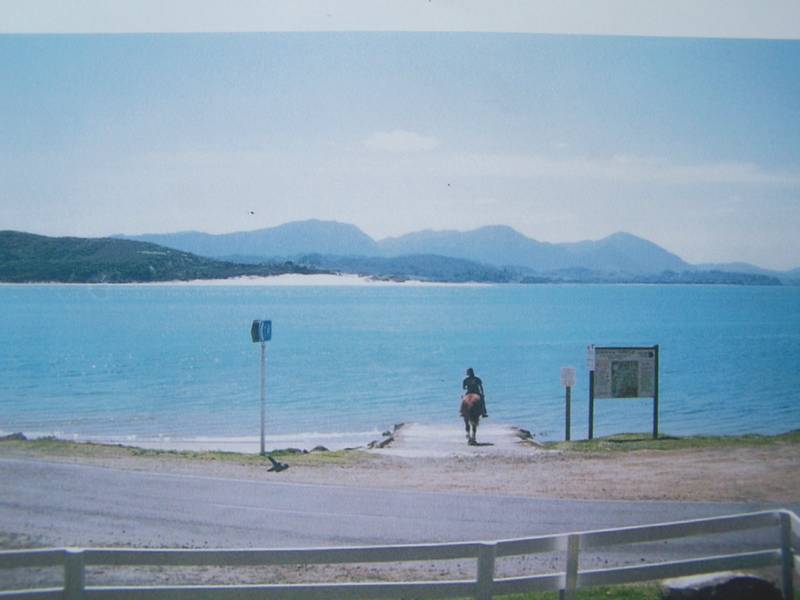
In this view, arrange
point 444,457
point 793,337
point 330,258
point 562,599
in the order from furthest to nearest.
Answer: point 330,258
point 793,337
point 444,457
point 562,599

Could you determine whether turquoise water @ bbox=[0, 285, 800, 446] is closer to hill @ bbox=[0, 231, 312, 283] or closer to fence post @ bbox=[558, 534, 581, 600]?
hill @ bbox=[0, 231, 312, 283]

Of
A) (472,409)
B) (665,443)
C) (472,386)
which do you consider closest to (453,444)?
(472,409)

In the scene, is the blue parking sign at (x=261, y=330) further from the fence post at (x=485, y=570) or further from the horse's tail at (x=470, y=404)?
the fence post at (x=485, y=570)

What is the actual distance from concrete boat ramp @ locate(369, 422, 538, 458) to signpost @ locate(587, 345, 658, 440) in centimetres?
220

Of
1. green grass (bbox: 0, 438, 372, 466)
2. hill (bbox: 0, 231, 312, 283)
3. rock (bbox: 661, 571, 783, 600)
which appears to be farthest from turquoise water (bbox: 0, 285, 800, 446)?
rock (bbox: 661, 571, 783, 600)

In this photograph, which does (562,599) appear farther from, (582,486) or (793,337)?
(793,337)

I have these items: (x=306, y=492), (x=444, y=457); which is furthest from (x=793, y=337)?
(x=306, y=492)

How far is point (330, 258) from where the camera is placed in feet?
288

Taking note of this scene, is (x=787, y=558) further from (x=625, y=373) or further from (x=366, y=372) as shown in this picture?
(x=366, y=372)

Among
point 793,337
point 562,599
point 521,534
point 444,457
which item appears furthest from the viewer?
point 793,337

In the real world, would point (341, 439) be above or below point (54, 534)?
below

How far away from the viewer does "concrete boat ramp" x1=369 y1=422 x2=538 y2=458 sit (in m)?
18.6

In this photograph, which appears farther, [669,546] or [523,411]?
[523,411]

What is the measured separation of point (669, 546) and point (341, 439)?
2005 centimetres
